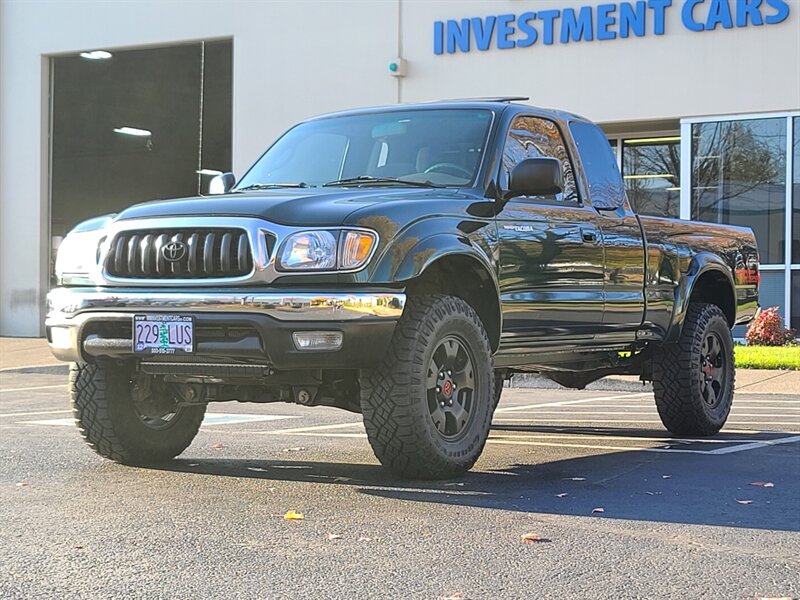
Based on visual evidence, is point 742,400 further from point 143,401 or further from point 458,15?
point 458,15

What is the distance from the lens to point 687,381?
8.47 m

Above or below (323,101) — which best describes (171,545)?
below

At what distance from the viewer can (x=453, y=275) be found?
21.5 feet

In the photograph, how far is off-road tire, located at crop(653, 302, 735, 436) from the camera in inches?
334

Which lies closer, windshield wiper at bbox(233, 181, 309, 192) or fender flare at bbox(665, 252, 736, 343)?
windshield wiper at bbox(233, 181, 309, 192)

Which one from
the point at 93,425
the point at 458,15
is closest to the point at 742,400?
the point at 93,425

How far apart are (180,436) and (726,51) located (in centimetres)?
1358

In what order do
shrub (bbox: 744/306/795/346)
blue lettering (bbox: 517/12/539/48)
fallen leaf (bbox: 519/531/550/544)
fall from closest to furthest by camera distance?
fallen leaf (bbox: 519/531/550/544) → shrub (bbox: 744/306/795/346) → blue lettering (bbox: 517/12/539/48)

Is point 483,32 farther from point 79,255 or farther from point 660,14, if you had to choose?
point 79,255

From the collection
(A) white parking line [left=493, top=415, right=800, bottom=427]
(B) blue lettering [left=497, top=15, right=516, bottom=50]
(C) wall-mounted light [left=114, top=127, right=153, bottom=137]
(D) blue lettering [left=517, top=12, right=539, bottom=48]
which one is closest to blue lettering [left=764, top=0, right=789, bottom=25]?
(D) blue lettering [left=517, top=12, right=539, bottom=48]

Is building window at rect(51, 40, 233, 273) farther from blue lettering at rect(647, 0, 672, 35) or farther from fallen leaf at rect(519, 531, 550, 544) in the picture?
fallen leaf at rect(519, 531, 550, 544)

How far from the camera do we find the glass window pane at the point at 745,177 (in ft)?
60.9

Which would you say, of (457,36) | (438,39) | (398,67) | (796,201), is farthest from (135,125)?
(796,201)

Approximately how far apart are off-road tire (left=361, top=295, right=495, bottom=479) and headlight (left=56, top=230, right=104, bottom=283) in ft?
5.01
